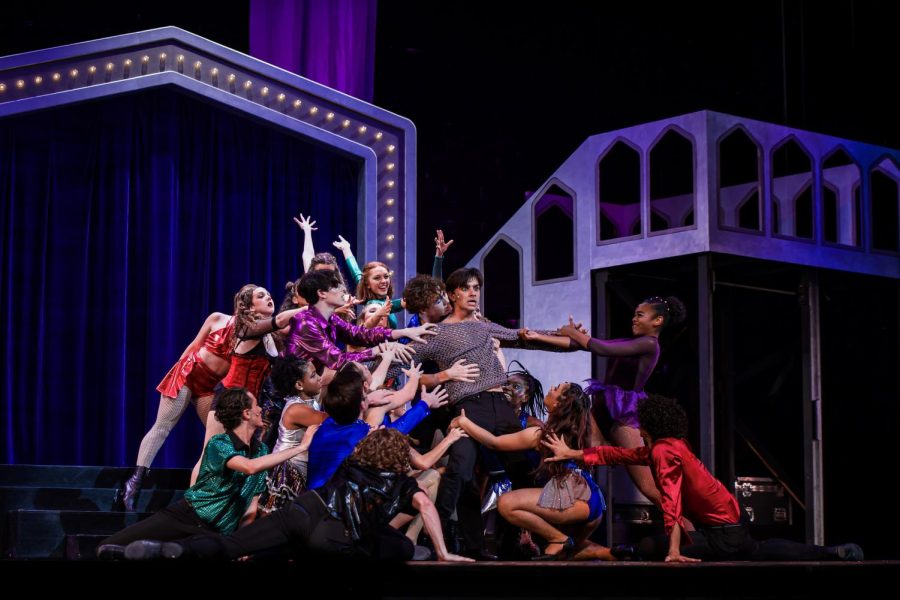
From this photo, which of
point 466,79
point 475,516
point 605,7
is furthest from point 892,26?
point 475,516

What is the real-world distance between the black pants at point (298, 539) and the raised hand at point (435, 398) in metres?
0.98

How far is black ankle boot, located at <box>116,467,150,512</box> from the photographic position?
6.59 meters

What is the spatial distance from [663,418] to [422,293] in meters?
1.51

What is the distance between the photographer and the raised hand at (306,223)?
27.6ft

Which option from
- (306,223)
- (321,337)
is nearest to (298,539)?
(321,337)

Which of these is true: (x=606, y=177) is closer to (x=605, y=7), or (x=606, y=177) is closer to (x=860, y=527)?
(x=605, y=7)

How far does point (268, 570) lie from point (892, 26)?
8522 mm

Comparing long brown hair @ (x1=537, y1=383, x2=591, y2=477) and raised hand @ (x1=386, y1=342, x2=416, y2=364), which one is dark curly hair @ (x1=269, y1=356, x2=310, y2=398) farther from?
long brown hair @ (x1=537, y1=383, x2=591, y2=477)

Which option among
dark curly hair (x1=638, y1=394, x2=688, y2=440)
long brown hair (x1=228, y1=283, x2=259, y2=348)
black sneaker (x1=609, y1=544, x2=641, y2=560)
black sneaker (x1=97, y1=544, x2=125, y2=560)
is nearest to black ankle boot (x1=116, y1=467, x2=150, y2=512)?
long brown hair (x1=228, y1=283, x2=259, y2=348)

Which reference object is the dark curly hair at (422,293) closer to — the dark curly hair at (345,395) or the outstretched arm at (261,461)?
the dark curly hair at (345,395)

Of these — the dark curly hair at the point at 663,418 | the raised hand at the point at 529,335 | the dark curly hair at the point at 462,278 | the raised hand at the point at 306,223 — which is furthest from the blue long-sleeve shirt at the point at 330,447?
the raised hand at the point at 306,223

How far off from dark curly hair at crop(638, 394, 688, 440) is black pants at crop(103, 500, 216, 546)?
7.03 ft

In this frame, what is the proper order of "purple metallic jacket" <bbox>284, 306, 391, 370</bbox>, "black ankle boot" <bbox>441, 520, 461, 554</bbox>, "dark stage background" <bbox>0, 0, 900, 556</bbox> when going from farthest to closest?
"dark stage background" <bbox>0, 0, 900, 556</bbox> → "purple metallic jacket" <bbox>284, 306, 391, 370</bbox> → "black ankle boot" <bbox>441, 520, 461, 554</bbox>

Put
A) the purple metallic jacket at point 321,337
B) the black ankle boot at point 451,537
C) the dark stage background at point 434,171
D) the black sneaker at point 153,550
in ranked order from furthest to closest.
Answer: the dark stage background at point 434,171 < the purple metallic jacket at point 321,337 < the black ankle boot at point 451,537 < the black sneaker at point 153,550
